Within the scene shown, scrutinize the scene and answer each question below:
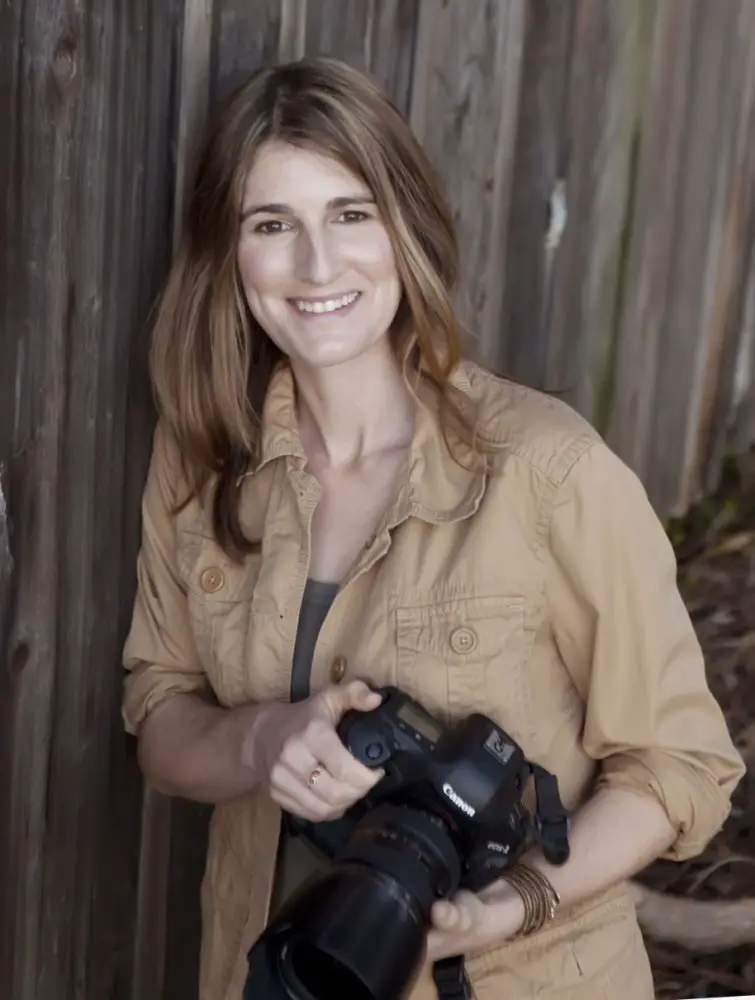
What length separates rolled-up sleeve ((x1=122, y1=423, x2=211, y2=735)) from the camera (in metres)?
1.24

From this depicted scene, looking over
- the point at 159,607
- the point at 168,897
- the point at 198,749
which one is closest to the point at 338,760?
the point at 198,749

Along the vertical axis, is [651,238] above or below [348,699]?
above

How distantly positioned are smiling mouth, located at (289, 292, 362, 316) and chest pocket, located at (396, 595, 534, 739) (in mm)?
277

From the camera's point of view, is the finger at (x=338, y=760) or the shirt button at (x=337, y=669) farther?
the shirt button at (x=337, y=669)

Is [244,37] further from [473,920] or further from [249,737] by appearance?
[473,920]

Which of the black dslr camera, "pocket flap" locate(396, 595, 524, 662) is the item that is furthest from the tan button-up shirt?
the black dslr camera

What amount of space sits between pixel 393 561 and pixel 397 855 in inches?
11.0

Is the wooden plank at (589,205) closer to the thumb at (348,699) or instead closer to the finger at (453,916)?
the thumb at (348,699)

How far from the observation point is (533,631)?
1078mm

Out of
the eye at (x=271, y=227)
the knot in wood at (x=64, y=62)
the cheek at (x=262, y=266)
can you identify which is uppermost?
the knot in wood at (x=64, y=62)

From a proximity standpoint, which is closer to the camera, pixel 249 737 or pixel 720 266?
pixel 249 737

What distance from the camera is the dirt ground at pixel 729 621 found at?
145cm

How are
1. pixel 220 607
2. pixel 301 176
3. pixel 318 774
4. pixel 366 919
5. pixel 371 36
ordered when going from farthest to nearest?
pixel 371 36, pixel 220 607, pixel 301 176, pixel 318 774, pixel 366 919

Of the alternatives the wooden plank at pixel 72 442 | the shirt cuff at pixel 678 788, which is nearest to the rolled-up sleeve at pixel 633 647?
the shirt cuff at pixel 678 788
